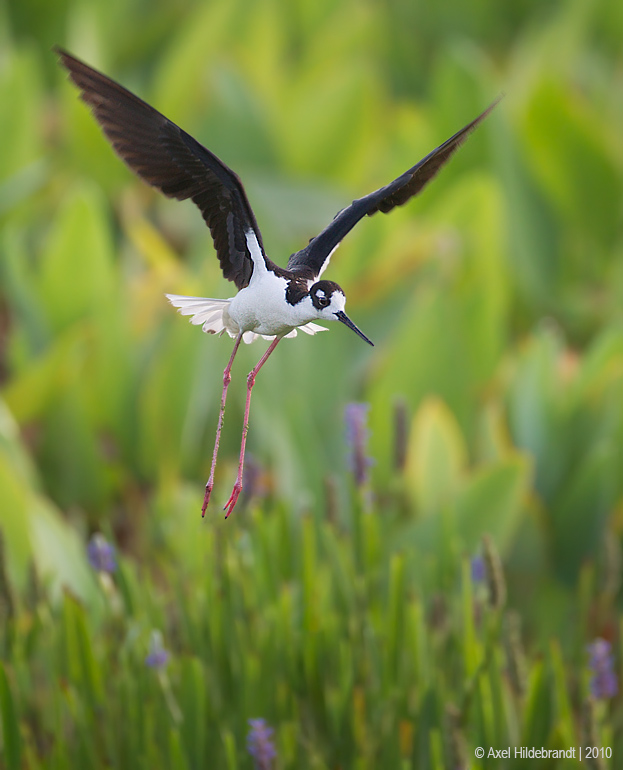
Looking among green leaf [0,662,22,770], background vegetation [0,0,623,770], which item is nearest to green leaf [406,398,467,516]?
background vegetation [0,0,623,770]

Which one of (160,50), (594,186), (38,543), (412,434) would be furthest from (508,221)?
(160,50)

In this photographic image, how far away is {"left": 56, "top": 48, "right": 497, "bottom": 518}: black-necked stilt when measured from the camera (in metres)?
0.43

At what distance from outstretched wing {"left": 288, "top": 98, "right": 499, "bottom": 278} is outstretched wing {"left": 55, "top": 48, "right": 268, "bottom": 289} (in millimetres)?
39

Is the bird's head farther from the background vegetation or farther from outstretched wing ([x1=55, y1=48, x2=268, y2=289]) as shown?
the background vegetation

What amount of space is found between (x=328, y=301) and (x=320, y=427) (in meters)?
1.24

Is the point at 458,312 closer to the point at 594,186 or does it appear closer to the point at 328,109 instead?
the point at 594,186

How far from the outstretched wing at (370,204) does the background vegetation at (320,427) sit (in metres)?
0.38

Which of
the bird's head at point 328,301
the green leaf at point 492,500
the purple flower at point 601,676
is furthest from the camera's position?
the green leaf at point 492,500

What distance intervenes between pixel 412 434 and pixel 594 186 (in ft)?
2.85

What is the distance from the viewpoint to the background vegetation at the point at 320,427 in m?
1.03

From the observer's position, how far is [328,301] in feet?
1.33

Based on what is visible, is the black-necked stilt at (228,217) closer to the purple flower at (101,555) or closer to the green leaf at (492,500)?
the purple flower at (101,555)

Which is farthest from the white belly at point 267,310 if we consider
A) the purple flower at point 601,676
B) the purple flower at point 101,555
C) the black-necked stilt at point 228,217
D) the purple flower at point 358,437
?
the purple flower at point 601,676

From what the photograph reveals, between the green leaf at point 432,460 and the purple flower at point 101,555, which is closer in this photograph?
the purple flower at point 101,555
